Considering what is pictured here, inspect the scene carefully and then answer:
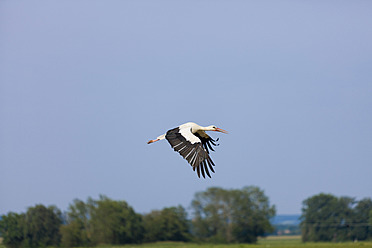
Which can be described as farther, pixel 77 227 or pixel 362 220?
pixel 362 220

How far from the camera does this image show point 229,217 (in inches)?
2371

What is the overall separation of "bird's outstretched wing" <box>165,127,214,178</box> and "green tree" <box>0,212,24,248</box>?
34.6 meters

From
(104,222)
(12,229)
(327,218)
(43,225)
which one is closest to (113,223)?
(104,222)

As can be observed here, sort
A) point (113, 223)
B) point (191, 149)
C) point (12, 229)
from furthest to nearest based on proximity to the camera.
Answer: point (113, 223) → point (12, 229) → point (191, 149)

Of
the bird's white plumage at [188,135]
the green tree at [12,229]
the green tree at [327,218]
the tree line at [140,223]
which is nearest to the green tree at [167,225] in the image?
the tree line at [140,223]

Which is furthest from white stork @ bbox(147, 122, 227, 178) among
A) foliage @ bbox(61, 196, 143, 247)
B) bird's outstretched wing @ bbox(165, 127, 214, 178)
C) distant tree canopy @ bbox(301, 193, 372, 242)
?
distant tree canopy @ bbox(301, 193, 372, 242)

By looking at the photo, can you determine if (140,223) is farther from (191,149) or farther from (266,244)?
(191,149)

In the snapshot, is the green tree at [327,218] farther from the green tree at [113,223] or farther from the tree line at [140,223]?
the green tree at [113,223]

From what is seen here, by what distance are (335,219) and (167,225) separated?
18695 millimetres

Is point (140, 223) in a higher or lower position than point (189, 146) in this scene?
higher

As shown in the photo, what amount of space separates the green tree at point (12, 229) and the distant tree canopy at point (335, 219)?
100ft

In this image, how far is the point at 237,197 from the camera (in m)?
60.6

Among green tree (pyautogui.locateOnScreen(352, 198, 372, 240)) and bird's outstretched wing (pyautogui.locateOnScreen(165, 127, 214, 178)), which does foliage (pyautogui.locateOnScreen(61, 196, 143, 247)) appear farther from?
bird's outstretched wing (pyautogui.locateOnScreen(165, 127, 214, 178))

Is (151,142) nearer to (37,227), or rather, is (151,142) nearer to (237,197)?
(37,227)
